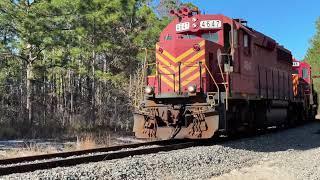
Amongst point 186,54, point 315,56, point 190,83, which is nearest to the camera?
point 190,83

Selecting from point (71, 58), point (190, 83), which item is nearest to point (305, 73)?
point (71, 58)

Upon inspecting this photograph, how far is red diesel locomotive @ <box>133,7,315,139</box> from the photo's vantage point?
37.7ft

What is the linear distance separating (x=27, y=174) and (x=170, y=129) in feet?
17.3

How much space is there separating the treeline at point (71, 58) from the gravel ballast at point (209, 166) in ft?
12.9

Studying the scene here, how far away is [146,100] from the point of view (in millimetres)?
12305

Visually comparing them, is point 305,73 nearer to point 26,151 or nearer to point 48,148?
point 48,148

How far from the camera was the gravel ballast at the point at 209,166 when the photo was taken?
721 centimetres

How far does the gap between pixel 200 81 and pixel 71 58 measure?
8374 millimetres

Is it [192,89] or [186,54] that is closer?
[192,89]

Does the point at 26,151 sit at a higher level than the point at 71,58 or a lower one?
lower

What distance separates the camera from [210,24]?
12.6m

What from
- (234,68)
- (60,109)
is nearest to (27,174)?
(234,68)

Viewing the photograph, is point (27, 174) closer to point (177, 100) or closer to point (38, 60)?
point (177, 100)

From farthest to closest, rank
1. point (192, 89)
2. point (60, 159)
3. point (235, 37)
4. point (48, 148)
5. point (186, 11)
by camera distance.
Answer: point (186, 11)
point (235, 37)
point (48, 148)
point (192, 89)
point (60, 159)
